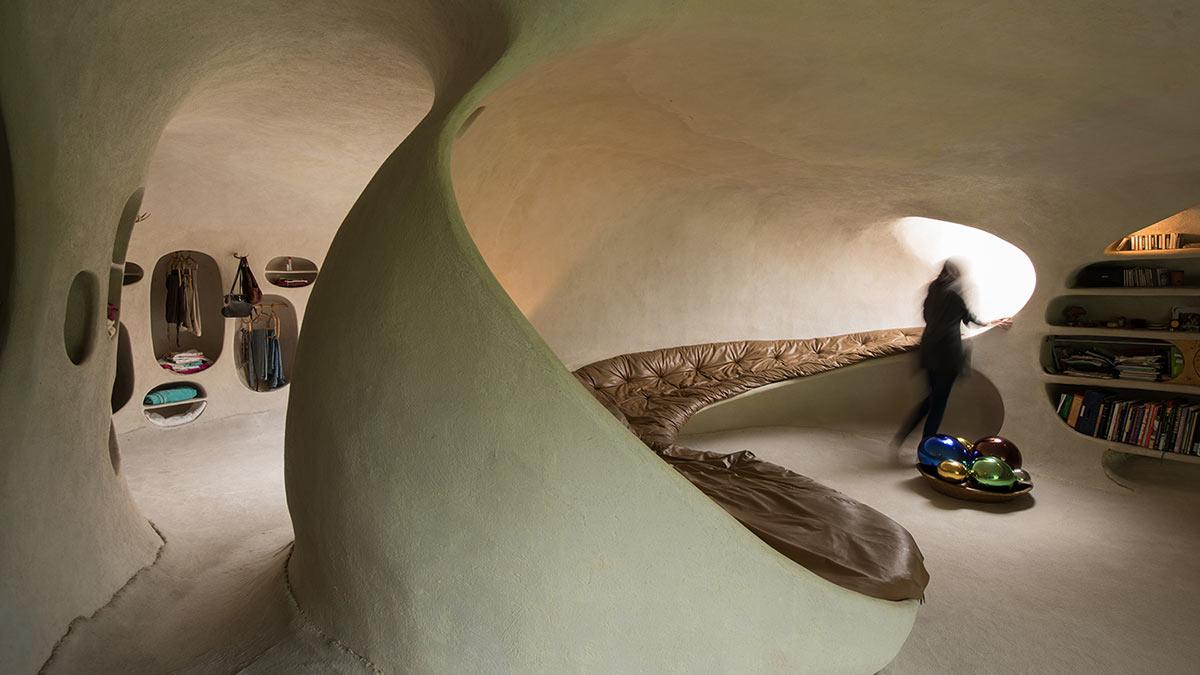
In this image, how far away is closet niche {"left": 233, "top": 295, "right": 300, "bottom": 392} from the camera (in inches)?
253

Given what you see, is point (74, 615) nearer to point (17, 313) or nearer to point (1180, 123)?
point (17, 313)

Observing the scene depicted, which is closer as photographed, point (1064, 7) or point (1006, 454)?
point (1064, 7)

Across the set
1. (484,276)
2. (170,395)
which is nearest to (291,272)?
(170,395)

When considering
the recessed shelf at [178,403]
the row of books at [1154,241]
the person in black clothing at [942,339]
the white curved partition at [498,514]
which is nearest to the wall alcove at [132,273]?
the recessed shelf at [178,403]

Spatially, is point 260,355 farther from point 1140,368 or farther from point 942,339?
point 1140,368

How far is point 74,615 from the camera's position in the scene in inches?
98.7

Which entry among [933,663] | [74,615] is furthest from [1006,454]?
[74,615]

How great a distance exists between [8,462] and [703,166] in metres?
4.24

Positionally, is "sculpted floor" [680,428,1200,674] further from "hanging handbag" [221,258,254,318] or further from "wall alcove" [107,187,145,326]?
"hanging handbag" [221,258,254,318]

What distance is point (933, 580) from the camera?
3268 millimetres

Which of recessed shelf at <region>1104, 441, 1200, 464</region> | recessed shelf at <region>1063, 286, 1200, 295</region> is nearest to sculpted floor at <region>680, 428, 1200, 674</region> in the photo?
recessed shelf at <region>1104, 441, 1200, 464</region>

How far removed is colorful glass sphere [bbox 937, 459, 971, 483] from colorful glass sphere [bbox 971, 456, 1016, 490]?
2.7 inches

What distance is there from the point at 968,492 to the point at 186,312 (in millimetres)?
6350

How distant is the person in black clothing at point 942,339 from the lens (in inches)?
200
